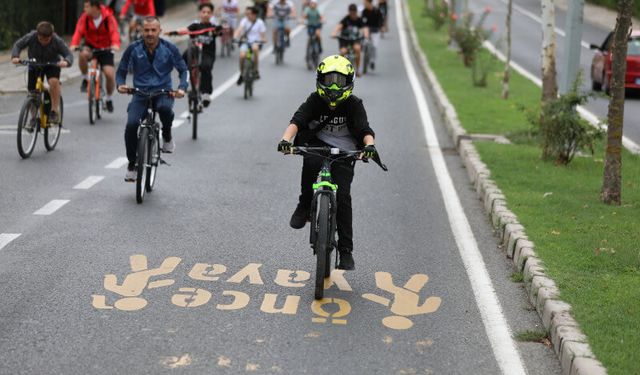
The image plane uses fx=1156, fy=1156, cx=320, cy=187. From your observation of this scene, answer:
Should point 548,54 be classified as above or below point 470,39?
above

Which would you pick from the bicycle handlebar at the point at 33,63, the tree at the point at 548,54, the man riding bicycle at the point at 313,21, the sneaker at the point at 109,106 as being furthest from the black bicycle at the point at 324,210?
the man riding bicycle at the point at 313,21

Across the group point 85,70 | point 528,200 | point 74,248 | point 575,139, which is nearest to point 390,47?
point 85,70

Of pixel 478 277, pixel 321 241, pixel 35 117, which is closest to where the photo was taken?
pixel 321 241

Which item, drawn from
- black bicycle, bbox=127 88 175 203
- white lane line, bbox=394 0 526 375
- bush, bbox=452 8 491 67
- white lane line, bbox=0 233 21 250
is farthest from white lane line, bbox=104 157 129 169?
bush, bbox=452 8 491 67

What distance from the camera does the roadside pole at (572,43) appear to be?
15242mm

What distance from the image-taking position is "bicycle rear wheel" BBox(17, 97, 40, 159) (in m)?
13.5

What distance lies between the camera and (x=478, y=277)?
28.1 feet

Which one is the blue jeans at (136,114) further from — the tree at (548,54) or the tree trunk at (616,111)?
the tree at (548,54)

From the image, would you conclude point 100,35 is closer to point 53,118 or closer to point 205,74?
point 205,74

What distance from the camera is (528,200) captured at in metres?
11.2

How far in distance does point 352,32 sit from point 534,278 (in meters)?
19.9

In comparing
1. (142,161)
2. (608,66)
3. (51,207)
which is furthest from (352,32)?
(51,207)

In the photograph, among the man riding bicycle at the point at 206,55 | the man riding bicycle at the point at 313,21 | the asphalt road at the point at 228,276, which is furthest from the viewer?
the man riding bicycle at the point at 313,21

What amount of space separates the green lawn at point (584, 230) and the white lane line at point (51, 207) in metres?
4.23
